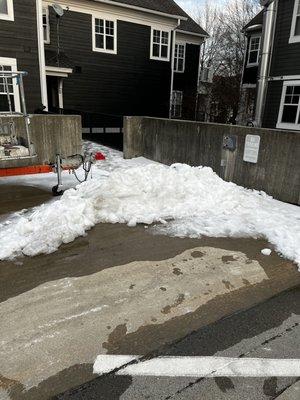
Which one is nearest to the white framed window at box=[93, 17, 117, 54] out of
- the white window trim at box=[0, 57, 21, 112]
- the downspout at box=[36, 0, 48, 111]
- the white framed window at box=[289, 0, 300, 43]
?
the downspout at box=[36, 0, 48, 111]

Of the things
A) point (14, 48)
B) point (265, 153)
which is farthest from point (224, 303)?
point (14, 48)

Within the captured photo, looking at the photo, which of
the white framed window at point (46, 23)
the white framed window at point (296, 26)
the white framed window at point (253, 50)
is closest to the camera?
the white framed window at point (296, 26)

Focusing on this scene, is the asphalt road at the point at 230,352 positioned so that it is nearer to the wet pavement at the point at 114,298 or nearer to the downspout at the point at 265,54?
the wet pavement at the point at 114,298

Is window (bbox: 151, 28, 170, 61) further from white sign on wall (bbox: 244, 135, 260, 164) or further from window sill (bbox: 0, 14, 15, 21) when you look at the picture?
white sign on wall (bbox: 244, 135, 260, 164)

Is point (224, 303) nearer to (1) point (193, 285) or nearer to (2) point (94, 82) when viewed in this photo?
(1) point (193, 285)

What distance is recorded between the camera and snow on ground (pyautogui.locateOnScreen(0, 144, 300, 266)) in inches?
200

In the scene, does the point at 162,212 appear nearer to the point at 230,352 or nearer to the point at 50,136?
the point at 230,352

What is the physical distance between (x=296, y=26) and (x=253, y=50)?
7.97 metres

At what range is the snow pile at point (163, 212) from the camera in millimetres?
5086

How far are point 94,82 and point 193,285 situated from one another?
16.6 meters

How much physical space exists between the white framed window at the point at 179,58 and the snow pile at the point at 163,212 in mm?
18302

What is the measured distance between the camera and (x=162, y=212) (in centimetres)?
618

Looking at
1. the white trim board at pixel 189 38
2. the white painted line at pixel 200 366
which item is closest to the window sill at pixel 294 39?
the white trim board at pixel 189 38

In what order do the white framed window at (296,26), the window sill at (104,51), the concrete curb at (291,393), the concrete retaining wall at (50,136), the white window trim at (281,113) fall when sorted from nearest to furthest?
1. the concrete curb at (291,393)
2. the concrete retaining wall at (50,136)
3. the white framed window at (296,26)
4. the white window trim at (281,113)
5. the window sill at (104,51)
